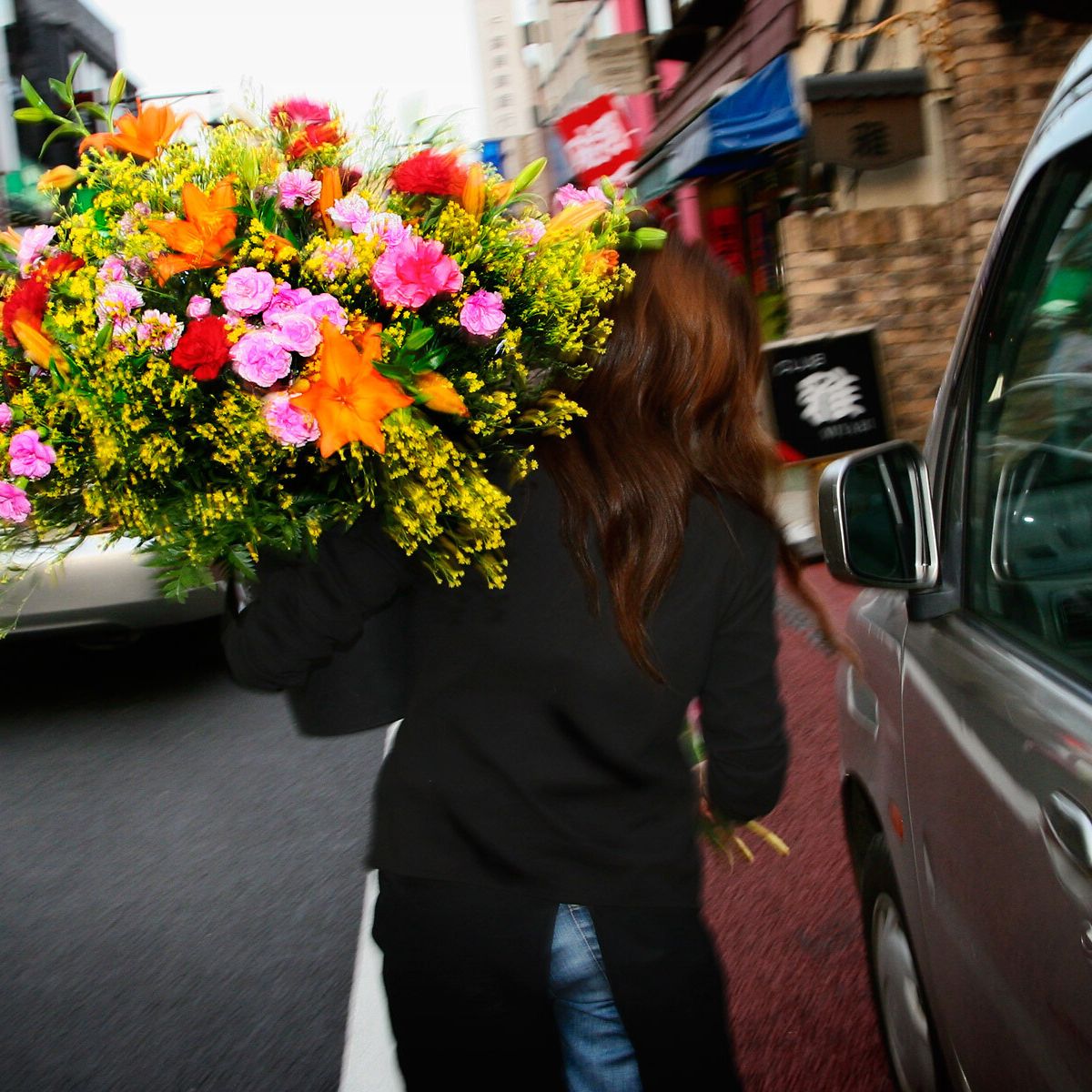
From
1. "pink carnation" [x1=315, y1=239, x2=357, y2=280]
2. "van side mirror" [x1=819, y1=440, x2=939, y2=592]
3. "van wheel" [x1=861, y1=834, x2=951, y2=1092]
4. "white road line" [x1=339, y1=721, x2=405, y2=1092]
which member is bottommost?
"white road line" [x1=339, y1=721, x2=405, y2=1092]

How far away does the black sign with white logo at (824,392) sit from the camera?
8.54 meters

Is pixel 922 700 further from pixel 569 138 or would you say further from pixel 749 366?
pixel 569 138

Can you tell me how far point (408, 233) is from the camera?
1402mm

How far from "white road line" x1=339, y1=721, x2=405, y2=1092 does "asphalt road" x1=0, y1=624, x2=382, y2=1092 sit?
0.03 metres

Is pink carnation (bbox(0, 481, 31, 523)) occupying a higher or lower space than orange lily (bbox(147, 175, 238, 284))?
lower

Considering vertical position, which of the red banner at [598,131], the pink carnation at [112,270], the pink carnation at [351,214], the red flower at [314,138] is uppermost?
the red banner at [598,131]

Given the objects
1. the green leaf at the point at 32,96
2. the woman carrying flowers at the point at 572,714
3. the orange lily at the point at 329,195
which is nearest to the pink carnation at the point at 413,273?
the orange lily at the point at 329,195

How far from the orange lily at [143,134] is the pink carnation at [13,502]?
0.44 metres

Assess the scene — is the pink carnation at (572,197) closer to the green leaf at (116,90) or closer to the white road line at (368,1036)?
the green leaf at (116,90)

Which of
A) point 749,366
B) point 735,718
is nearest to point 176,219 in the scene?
point 749,366

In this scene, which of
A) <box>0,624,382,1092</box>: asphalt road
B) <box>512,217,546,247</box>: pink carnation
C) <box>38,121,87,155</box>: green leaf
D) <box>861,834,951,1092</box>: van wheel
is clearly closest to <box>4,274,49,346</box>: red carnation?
<box>38,121,87,155</box>: green leaf

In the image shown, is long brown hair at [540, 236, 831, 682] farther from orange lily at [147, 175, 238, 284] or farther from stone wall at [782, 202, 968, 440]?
stone wall at [782, 202, 968, 440]

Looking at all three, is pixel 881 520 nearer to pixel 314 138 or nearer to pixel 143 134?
pixel 314 138

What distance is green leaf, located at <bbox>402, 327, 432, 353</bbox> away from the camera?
4.48ft
